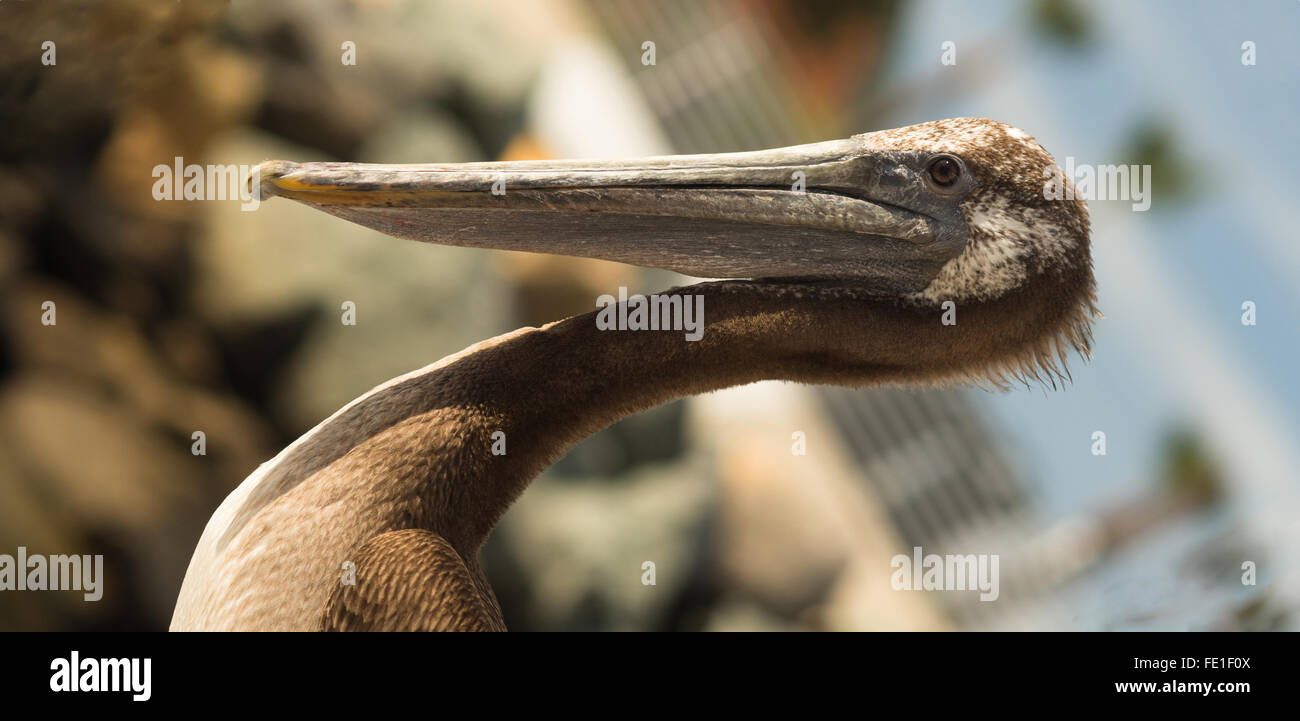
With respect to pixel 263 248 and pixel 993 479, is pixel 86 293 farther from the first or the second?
pixel 993 479

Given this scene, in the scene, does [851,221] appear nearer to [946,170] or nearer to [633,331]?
[946,170]

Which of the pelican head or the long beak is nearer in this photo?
the long beak

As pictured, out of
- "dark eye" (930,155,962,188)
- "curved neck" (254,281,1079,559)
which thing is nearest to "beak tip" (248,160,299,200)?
"curved neck" (254,281,1079,559)

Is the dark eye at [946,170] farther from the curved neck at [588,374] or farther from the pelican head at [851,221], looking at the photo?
the curved neck at [588,374]

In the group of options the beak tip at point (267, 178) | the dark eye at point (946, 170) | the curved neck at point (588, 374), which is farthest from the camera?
the dark eye at point (946, 170)

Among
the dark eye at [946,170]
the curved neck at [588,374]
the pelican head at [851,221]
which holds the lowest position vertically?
the curved neck at [588,374]

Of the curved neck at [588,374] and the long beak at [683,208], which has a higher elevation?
the long beak at [683,208]

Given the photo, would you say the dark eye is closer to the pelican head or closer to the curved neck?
the pelican head

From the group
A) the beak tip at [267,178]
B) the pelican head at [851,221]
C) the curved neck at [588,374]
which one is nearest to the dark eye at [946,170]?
the pelican head at [851,221]

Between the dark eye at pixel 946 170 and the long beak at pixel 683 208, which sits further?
the dark eye at pixel 946 170
